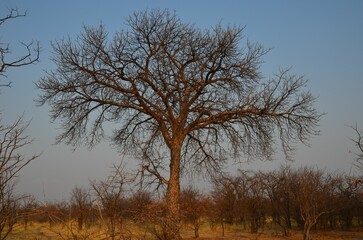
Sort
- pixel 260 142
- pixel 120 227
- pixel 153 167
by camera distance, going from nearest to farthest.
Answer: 1. pixel 120 227
2. pixel 153 167
3. pixel 260 142

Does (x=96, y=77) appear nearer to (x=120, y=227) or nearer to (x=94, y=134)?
(x=94, y=134)

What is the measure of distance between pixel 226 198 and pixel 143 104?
64.5 ft

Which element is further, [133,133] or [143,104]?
[133,133]

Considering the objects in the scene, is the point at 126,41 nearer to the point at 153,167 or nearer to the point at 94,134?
the point at 94,134

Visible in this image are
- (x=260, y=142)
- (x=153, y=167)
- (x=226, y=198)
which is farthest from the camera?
(x=226, y=198)

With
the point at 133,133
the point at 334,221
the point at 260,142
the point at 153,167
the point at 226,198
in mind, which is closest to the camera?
the point at 153,167

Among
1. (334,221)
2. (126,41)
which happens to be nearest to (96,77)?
(126,41)

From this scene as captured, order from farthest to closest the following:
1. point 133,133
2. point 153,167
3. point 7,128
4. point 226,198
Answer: point 226,198, point 133,133, point 153,167, point 7,128

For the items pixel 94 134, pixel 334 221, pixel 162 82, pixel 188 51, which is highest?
pixel 188 51

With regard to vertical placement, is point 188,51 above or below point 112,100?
above

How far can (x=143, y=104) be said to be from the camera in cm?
1209

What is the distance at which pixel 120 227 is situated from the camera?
16.0 ft

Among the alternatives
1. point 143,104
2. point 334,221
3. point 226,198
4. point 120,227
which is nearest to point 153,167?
point 143,104

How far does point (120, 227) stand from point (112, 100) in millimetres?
7714
